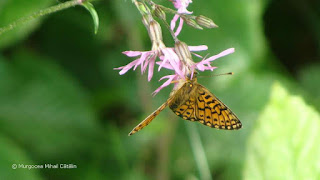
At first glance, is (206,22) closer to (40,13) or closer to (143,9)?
(143,9)

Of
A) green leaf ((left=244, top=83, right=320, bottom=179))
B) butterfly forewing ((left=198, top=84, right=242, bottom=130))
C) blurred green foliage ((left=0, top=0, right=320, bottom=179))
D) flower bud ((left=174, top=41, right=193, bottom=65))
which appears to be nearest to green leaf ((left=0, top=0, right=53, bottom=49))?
blurred green foliage ((left=0, top=0, right=320, bottom=179))

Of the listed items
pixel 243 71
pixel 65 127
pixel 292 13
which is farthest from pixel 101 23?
pixel 292 13

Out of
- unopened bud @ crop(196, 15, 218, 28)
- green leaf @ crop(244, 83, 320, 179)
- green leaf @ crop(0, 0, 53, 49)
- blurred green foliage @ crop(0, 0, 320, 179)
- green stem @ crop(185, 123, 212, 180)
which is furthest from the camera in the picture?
blurred green foliage @ crop(0, 0, 320, 179)

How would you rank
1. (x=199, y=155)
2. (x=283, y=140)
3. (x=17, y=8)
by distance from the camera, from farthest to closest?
(x=17, y=8)
(x=199, y=155)
(x=283, y=140)

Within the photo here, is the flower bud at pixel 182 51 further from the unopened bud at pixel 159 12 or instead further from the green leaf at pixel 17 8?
the green leaf at pixel 17 8

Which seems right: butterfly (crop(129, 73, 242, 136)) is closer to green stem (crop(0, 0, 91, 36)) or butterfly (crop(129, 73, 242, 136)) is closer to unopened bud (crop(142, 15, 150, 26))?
unopened bud (crop(142, 15, 150, 26))

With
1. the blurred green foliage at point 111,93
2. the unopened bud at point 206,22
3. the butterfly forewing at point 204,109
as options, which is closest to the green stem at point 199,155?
the blurred green foliage at point 111,93

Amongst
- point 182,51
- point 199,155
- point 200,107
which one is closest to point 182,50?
point 182,51
